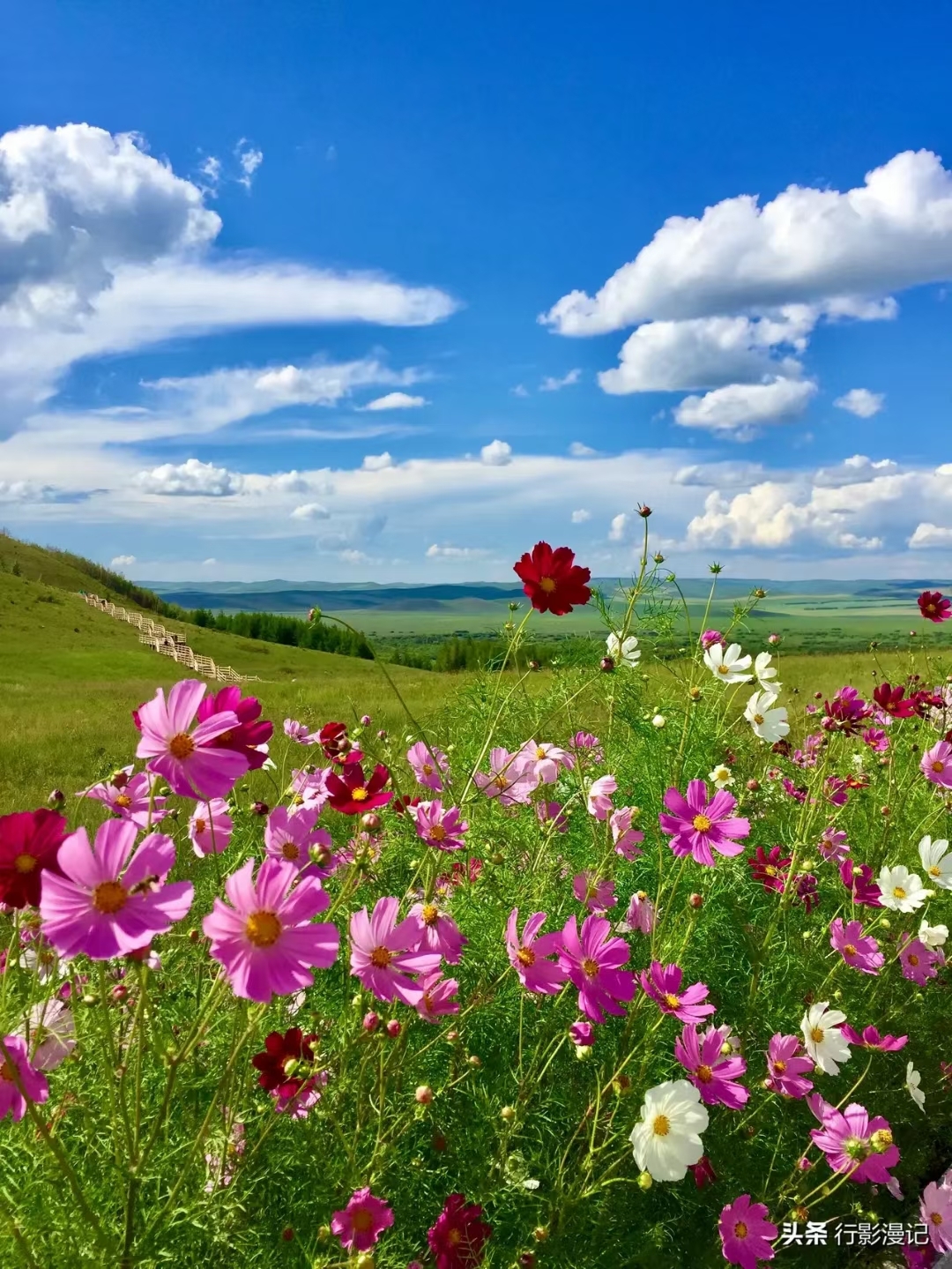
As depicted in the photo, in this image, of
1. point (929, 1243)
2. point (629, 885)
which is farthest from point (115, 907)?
point (929, 1243)

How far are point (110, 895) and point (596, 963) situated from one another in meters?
0.99

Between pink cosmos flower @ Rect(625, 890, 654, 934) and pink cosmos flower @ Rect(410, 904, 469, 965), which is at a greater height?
pink cosmos flower @ Rect(410, 904, 469, 965)

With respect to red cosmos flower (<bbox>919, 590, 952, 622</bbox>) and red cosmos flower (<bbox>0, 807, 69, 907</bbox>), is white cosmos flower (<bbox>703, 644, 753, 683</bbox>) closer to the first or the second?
Result: red cosmos flower (<bbox>919, 590, 952, 622</bbox>)

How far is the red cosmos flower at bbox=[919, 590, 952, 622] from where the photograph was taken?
370cm

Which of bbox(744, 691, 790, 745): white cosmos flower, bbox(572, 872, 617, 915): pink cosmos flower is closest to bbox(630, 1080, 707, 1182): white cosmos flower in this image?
bbox(572, 872, 617, 915): pink cosmos flower

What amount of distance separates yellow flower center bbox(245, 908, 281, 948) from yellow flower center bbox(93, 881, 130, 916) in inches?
5.7

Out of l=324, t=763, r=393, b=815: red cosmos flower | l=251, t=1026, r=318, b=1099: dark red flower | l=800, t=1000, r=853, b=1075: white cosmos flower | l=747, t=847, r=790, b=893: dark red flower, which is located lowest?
l=800, t=1000, r=853, b=1075: white cosmos flower

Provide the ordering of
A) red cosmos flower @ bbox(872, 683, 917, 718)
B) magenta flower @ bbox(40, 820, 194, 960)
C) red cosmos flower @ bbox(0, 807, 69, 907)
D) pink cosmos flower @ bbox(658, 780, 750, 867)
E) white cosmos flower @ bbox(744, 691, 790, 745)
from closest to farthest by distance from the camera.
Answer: magenta flower @ bbox(40, 820, 194, 960)
red cosmos flower @ bbox(0, 807, 69, 907)
pink cosmos flower @ bbox(658, 780, 750, 867)
white cosmos flower @ bbox(744, 691, 790, 745)
red cosmos flower @ bbox(872, 683, 917, 718)

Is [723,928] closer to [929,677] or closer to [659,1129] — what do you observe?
[659,1129]

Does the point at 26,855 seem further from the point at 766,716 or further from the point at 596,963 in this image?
the point at 766,716

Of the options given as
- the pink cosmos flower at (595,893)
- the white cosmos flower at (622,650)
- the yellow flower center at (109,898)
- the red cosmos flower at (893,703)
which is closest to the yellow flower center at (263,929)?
the yellow flower center at (109,898)

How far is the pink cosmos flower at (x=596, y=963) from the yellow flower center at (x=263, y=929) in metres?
0.74

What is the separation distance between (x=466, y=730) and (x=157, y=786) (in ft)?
8.20

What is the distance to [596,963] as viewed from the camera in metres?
1.64
